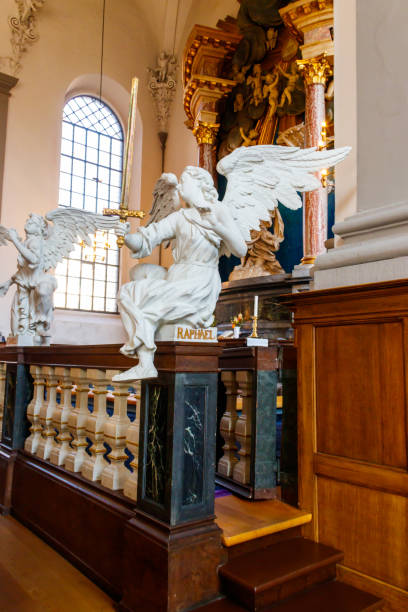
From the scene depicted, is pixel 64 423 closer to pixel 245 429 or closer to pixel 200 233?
pixel 245 429

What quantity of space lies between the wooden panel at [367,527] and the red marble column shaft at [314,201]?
5.72 meters

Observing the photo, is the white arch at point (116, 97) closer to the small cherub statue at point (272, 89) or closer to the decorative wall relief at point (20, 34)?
the decorative wall relief at point (20, 34)

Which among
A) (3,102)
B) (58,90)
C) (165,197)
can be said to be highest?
(58,90)

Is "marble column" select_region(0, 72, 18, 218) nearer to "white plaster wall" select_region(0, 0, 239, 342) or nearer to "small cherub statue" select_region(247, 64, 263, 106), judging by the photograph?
"white plaster wall" select_region(0, 0, 239, 342)

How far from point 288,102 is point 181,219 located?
788cm

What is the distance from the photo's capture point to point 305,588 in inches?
85.8

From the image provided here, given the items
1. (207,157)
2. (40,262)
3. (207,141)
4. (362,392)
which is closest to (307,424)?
(362,392)

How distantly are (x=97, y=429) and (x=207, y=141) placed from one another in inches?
351

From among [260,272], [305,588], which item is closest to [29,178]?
[260,272]

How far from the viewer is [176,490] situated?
6.77 feet

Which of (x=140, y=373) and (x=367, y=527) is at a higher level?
(x=140, y=373)

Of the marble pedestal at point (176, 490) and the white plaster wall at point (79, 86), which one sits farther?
the white plaster wall at point (79, 86)


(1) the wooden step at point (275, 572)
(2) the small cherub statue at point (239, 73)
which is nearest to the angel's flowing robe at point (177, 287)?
(1) the wooden step at point (275, 572)

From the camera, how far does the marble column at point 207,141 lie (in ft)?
34.4
